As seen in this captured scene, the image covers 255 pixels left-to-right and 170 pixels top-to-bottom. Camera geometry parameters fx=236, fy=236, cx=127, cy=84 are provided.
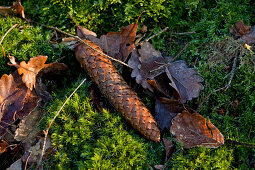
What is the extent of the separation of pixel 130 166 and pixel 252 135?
5.18 feet

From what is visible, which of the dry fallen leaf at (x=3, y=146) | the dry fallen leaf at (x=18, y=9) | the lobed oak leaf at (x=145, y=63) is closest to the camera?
the dry fallen leaf at (x=3, y=146)

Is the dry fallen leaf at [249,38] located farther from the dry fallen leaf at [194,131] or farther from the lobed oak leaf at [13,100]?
the lobed oak leaf at [13,100]

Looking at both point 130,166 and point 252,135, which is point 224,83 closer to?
point 252,135

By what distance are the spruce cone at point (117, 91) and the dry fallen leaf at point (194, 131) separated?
251mm

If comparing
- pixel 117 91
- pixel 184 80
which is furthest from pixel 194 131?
pixel 117 91

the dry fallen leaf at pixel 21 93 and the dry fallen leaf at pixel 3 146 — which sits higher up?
the dry fallen leaf at pixel 21 93

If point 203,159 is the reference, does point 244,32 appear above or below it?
above

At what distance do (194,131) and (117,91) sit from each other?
3.35 ft

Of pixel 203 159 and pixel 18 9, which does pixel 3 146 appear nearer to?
pixel 18 9

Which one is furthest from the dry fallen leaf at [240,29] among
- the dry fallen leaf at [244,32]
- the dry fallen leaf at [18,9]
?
the dry fallen leaf at [18,9]

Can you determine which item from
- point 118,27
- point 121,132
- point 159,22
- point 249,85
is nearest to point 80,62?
point 118,27

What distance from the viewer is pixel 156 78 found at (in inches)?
121

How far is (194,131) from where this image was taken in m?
2.75

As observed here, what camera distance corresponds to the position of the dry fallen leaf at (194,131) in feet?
8.78
